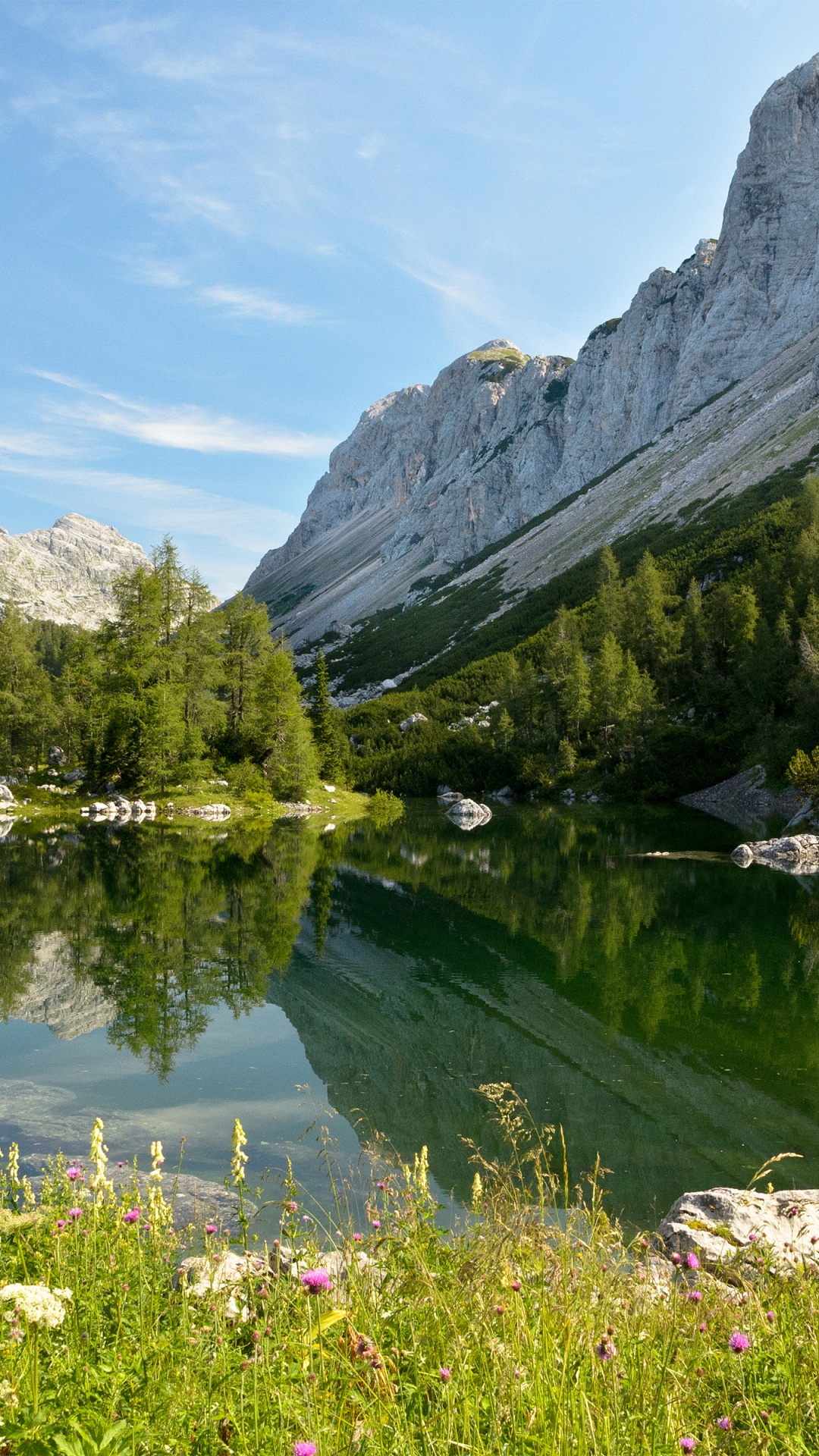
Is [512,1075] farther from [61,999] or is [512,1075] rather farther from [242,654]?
[242,654]

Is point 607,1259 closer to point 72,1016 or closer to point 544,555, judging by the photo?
point 72,1016

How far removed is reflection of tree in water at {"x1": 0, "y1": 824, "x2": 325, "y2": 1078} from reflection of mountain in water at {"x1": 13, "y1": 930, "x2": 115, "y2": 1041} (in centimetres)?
22

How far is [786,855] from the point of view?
115 ft

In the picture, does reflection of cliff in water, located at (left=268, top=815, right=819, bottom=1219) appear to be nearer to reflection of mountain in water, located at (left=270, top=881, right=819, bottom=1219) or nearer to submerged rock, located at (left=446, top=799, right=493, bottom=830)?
reflection of mountain in water, located at (left=270, top=881, right=819, bottom=1219)

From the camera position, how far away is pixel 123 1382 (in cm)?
342

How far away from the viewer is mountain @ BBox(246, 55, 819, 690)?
112 metres

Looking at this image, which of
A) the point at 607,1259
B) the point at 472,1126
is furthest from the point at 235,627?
the point at 607,1259

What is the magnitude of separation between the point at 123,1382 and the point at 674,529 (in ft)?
356

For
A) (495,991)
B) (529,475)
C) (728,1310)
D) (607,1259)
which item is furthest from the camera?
(529,475)

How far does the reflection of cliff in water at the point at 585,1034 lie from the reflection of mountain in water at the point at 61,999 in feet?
11.2

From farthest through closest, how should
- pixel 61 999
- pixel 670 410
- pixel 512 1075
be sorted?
pixel 670 410
pixel 61 999
pixel 512 1075

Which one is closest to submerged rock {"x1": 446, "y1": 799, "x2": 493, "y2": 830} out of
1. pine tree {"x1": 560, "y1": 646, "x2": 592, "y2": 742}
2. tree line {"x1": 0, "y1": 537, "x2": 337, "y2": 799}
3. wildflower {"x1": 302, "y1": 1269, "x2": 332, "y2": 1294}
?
tree line {"x1": 0, "y1": 537, "x2": 337, "y2": 799}

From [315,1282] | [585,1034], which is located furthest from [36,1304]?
[585,1034]

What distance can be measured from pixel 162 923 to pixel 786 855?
25.8 meters
